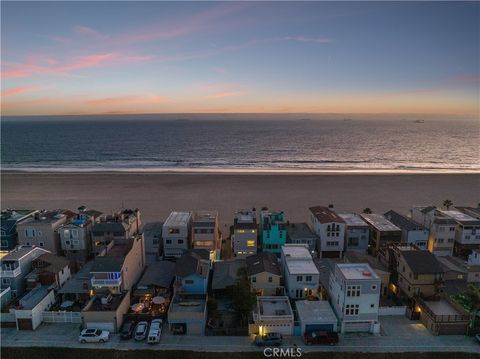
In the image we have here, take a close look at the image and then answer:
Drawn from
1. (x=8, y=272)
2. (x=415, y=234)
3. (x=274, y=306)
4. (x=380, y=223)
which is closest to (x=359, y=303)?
(x=274, y=306)

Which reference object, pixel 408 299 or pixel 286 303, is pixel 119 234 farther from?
pixel 408 299

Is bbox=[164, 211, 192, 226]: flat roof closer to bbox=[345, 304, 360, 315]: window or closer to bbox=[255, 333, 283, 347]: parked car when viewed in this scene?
bbox=[255, 333, 283, 347]: parked car

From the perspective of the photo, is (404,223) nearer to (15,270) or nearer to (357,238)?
(357,238)

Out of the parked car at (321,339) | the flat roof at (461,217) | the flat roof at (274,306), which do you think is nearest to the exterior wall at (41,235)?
the flat roof at (274,306)

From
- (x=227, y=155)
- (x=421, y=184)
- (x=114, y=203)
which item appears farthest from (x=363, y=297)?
(x=227, y=155)

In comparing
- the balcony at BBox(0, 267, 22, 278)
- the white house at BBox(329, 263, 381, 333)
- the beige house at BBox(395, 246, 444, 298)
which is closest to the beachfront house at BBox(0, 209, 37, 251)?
the balcony at BBox(0, 267, 22, 278)

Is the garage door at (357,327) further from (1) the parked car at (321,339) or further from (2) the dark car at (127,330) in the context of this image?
(2) the dark car at (127,330)
